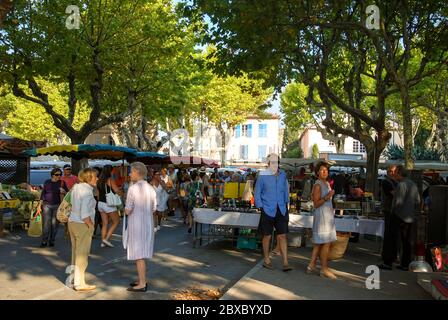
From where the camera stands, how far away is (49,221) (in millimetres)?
10672

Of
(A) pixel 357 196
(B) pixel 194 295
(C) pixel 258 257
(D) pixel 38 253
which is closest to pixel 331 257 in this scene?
(C) pixel 258 257

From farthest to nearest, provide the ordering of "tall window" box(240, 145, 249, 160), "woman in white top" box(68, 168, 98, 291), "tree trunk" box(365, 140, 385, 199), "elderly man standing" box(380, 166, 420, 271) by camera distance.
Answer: "tall window" box(240, 145, 249, 160) < "tree trunk" box(365, 140, 385, 199) < "elderly man standing" box(380, 166, 420, 271) < "woman in white top" box(68, 168, 98, 291)

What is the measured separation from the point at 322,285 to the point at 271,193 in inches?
67.0

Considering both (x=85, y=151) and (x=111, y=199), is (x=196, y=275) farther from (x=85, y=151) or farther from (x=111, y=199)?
(x=85, y=151)

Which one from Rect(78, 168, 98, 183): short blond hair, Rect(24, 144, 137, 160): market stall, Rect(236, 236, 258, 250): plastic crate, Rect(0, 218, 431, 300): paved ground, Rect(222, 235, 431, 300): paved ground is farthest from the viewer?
Rect(24, 144, 137, 160): market stall

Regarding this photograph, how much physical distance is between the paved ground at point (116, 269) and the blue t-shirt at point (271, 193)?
1189 millimetres

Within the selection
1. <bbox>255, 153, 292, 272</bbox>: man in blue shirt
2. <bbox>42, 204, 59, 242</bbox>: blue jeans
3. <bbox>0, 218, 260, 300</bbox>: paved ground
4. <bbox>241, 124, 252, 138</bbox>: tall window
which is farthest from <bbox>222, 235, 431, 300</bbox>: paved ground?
<bbox>241, 124, 252, 138</bbox>: tall window

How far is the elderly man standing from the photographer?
8352mm

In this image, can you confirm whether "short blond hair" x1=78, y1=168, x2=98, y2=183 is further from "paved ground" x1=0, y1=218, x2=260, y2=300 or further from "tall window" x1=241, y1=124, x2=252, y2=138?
"tall window" x1=241, y1=124, x2=252, y2=138

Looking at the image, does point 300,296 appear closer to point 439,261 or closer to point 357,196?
point 439,261

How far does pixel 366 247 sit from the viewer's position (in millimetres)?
11375

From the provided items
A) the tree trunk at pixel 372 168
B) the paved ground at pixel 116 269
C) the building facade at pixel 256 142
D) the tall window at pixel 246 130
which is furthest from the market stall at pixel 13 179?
the tall window at pixel 246 130

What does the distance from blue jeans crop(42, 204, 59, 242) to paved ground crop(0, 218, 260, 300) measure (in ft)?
1.02

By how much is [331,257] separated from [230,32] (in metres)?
8.09
